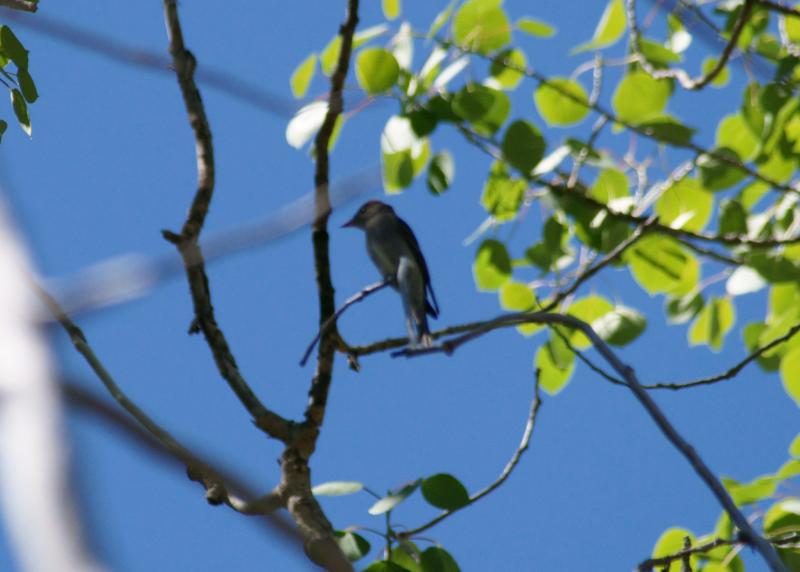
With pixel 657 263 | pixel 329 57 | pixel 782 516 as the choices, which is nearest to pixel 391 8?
pixel 329 57

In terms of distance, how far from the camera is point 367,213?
4.51 m

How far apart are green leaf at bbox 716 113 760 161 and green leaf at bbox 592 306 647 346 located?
884 mm

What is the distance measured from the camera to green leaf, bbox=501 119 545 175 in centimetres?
292

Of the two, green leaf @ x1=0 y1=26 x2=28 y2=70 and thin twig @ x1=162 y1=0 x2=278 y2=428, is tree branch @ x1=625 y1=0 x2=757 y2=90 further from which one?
green leaf @ x1=0 y1=26 x2=28 y2=70

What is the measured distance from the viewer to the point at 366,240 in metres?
4.18

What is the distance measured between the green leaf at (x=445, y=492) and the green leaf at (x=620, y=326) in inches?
36.1

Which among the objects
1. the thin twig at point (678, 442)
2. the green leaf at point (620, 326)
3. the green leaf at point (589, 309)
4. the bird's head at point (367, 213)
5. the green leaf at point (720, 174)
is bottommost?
the thin twig at point (678, 442)

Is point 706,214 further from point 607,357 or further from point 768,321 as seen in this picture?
point 607,357

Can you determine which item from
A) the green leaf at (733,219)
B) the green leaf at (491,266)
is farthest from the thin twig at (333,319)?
the green leaf at (733,219)

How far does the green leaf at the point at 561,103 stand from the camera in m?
3.20

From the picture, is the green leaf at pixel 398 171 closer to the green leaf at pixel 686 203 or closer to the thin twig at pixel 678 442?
the green leaf at pixel 686 203

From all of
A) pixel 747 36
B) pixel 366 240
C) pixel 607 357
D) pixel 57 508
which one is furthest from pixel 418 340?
pixel 57 508

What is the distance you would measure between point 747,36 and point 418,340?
1.77 m

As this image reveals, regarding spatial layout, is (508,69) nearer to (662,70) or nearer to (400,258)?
(662,70)
